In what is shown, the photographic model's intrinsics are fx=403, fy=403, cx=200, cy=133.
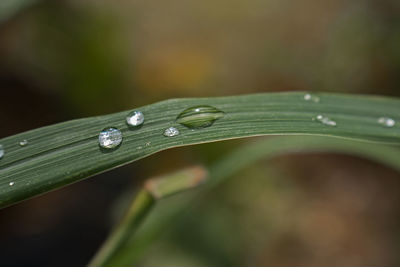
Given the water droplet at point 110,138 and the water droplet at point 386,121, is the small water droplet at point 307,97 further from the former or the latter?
the water droplet at point 110,138

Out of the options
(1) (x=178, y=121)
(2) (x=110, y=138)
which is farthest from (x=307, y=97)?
(2) (x=110, y=138)

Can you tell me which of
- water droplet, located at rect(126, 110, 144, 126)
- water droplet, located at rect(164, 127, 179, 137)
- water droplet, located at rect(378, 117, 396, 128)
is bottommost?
water droplet, located at rect(164, 127, 179, 137)

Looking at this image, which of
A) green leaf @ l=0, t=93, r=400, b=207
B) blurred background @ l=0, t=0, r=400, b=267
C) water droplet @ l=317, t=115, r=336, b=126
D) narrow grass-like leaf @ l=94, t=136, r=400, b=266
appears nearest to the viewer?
green leaf @ l=0, t=93, r=400, b=207

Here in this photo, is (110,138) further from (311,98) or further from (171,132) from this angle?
(311,98)

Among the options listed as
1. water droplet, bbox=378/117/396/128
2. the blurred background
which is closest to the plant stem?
water droplet, bbox=378/117/396/128

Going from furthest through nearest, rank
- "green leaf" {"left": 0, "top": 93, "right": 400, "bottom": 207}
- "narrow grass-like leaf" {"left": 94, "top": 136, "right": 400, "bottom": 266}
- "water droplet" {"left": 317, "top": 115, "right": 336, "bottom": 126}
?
"narrow grass-like leaf" {"left": 94, "top": 136, "right": 400, "bottom": 266}, "water droplet" {"left": 317, "top": 115, "right": 336, "bottom": 126}, "green leaf" {"left": 0, "top": 93, "right": 400, "bottom": 207}

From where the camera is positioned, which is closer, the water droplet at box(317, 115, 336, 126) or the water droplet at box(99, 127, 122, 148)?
the water droplet at box(99, 127, 122, 148)

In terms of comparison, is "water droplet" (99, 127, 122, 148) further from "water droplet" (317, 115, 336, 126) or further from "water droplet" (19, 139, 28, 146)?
"water droplet" (317, 115, 336, 126)

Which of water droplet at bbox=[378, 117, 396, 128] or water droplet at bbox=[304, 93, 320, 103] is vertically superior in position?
water droplet at bbox=[304, 93, 320, 103]

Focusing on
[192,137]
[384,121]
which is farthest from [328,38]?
[192,137]
